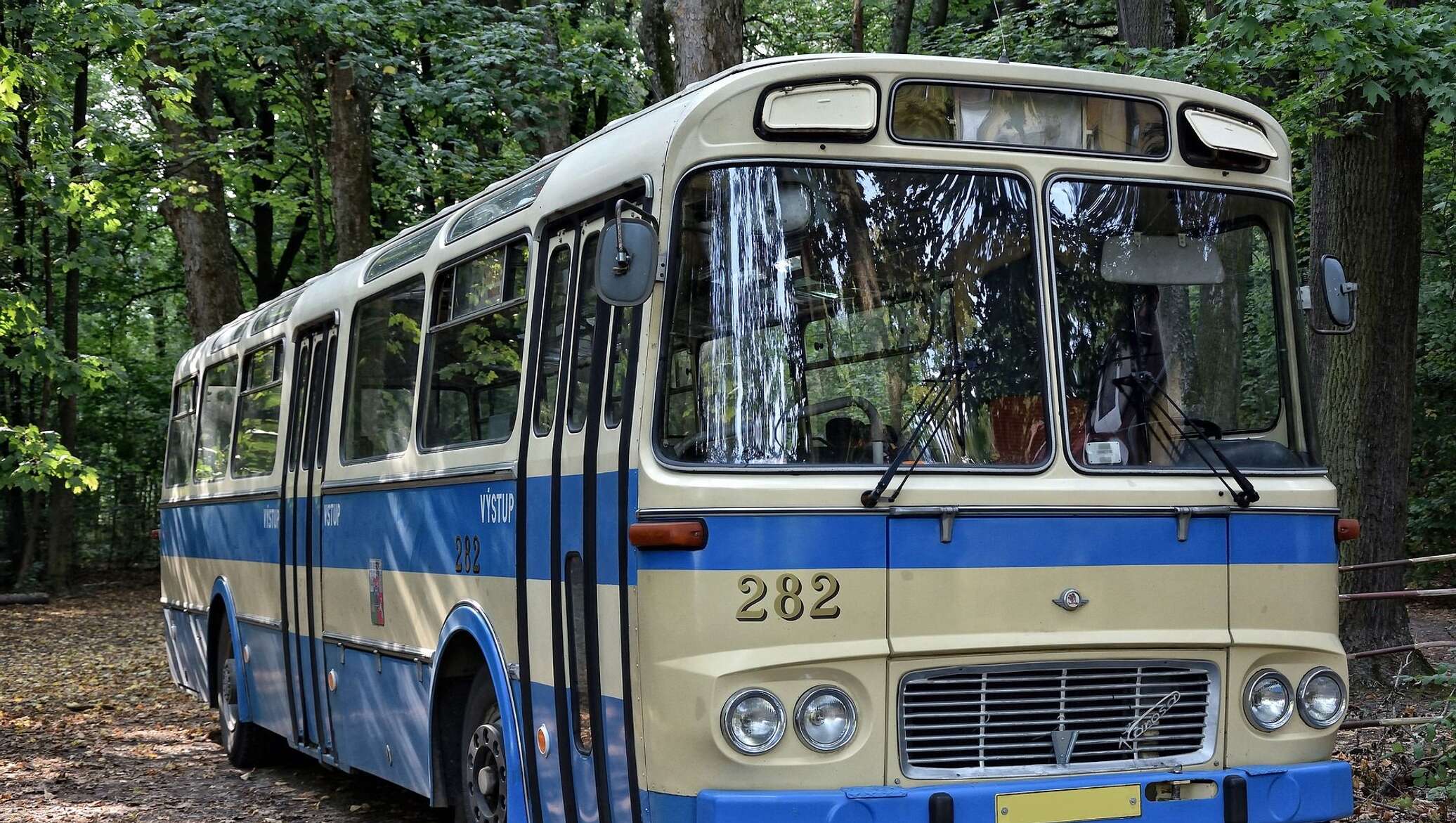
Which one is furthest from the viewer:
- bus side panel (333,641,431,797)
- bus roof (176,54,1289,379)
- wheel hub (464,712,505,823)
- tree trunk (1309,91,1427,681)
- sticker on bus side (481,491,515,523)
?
tree trunk (1309,91,1427,681)

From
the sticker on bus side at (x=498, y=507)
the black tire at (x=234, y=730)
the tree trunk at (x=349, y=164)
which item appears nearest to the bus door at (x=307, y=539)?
the black tire at (x=234, y=730)

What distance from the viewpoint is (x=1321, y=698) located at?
18.7ft

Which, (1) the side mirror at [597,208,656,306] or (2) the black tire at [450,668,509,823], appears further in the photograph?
(2) the black tire at [450,668,509,823]

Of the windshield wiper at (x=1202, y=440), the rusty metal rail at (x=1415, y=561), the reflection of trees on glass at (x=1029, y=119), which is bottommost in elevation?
the rusty metal rail at (x=1415, y=561)

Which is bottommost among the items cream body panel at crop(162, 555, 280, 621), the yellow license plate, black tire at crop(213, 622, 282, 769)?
black tire at crop(213, 622, 282, 769)

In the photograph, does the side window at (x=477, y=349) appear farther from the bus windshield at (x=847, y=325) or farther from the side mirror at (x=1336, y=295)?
the side mirror at (x=1336, y=295)

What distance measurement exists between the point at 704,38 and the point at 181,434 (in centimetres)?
573

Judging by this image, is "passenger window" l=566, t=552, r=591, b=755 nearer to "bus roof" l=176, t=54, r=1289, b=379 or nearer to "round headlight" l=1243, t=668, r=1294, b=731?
"bus roof" l=176, t=54, r=1289, b=379

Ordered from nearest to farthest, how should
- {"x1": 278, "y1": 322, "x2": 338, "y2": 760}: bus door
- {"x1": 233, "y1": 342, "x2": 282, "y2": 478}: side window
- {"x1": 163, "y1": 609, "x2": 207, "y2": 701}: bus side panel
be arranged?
{"x1": 278, "y1": 322, "x2": 338, "y2": 760}: bus door, {"x1": 233, "y1": 342, "x2": 282, "y2": 478}: side window, {"x1": 163, "y1": 609, "x2": 207, "y2": 701}: bus side panel

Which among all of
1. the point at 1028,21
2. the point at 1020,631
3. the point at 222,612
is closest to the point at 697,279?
the point at 1020,631

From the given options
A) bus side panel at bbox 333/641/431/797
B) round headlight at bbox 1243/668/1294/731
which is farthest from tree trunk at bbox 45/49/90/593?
round headlight at bbox 1243/668/1294/731

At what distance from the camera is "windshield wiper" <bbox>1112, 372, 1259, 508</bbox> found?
Result: 18.3 ft

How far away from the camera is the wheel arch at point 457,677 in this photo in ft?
21.4

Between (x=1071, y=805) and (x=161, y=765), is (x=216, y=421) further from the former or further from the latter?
(x=1071, y=805)
